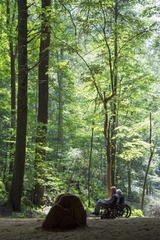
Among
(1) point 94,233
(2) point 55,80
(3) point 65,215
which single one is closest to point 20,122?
(2) point 55,80

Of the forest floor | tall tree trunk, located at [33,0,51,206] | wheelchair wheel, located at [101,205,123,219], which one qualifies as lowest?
wheelchair wheel, located at [101,205,123,219]

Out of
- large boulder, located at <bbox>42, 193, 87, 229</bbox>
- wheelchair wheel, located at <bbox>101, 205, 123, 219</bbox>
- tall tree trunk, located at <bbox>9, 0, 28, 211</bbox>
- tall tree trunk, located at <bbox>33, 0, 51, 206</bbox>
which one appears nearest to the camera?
large boulder, located at <bbox>42, 193, 87, 229</bbox>

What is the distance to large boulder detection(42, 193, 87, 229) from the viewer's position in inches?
181

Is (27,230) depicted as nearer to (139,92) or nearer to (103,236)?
(103,236)

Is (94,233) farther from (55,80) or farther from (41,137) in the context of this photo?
(55,80)

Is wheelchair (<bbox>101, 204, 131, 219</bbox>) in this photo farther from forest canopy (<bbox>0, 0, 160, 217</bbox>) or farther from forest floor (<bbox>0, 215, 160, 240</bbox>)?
forest floor (<bbox>0, 215, 160, 240</bbox>)

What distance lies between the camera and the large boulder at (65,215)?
459 centimetres

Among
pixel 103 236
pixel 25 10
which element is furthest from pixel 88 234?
pixel 25 10

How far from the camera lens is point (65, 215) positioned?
15.1 feet

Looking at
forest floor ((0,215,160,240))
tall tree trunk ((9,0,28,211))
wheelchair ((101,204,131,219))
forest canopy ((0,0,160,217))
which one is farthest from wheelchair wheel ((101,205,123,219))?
forest floor ((0,215,160,240))

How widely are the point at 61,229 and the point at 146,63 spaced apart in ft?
44.2

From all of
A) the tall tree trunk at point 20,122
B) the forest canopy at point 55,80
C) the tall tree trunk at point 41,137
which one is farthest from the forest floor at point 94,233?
the tall tree trunk at point 41,137

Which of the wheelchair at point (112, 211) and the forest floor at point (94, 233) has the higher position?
the forest floor at point (94, 233)

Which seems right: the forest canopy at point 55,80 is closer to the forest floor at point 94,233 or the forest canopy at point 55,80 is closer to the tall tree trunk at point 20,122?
the tall tree trunk at point 20,122
